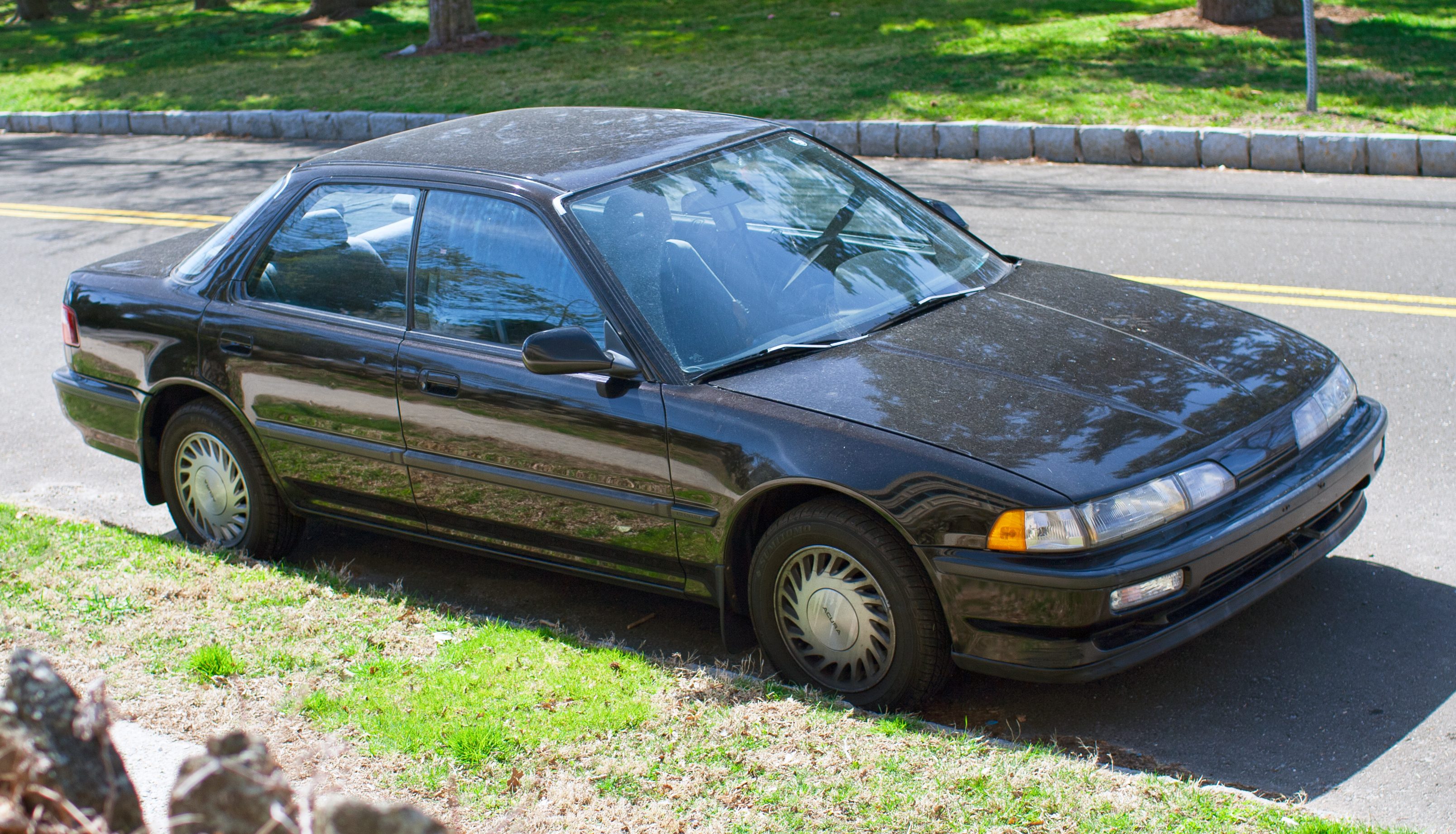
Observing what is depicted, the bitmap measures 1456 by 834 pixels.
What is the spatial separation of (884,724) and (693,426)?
102 cm

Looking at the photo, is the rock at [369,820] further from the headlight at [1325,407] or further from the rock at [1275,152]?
the rock at [1275,152]

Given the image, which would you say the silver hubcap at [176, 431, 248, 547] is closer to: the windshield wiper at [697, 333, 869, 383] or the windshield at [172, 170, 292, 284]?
the windshield at [172, 170, 292, 284]

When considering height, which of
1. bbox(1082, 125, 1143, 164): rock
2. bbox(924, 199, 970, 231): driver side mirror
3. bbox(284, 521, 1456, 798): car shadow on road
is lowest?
bbox(284, 521, 1456, 798): car shadow on road

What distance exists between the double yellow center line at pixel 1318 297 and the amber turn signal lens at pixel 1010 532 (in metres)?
3.90

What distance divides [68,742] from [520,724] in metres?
1.99

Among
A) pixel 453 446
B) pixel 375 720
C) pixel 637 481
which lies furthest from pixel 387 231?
pixel 375 720

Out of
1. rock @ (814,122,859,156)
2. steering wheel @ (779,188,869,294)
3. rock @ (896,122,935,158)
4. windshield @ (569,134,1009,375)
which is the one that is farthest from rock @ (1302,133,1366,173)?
steering wheel @ (779,188,869,294)

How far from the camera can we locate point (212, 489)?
5.33 m

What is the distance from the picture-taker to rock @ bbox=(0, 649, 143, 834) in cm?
174

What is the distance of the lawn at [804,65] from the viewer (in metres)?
12.5

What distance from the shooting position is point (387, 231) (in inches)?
187

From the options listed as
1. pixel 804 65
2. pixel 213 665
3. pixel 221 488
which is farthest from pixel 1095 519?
pixel 804 65

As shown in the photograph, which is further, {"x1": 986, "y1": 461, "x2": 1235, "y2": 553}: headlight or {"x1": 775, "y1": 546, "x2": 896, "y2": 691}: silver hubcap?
{"x1": 775, "y1": 546, "x2": 896, "y2": 691}: silver hubcap

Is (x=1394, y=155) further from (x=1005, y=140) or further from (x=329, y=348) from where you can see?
(x=329, y=348)
